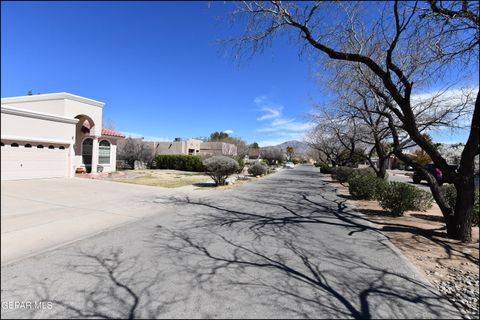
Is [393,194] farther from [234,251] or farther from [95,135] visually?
[95,135]

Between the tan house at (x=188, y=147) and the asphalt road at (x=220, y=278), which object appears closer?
the asphalt road at (x=220, y=278)

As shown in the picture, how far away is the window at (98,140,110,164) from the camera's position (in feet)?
69.9

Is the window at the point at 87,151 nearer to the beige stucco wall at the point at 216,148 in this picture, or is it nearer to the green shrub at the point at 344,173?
the green shrub at the point at 344,173

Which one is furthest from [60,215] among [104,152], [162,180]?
[104,152]

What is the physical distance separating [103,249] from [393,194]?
9004 millimetres

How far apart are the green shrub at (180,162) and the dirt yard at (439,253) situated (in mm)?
25426

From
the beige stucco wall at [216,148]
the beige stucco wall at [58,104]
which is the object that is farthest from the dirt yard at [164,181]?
the beige stucco wall at [216,148]

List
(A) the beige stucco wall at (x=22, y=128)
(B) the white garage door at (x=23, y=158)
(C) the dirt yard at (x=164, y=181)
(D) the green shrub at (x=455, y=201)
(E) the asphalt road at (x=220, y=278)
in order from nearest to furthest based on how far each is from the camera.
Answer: (A) the beige stucco wall at (x=22, y=128) < (B) the white garage door at (x=23, y=158) < (E) the asphalt road at (x=220, y=278) < (D) the green shrub at (x=455, y=201) < (C) the dirt yard at (x=164, y=181)

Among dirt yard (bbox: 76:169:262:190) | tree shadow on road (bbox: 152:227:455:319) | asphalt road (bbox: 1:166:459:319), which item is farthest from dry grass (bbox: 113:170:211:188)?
tree shadow on road (bbox: 152:227:455:319)

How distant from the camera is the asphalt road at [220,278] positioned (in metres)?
3.17

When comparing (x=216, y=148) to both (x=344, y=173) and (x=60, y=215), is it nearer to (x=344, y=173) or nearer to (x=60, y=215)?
(x=344, y=173)

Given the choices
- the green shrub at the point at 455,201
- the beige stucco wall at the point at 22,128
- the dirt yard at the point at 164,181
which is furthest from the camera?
the dirt yard at the point at 164,181

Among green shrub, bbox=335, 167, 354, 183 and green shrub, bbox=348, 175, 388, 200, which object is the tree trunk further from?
green shrub, bbox=335, 167, 354, 183

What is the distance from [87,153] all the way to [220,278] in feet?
65.1
